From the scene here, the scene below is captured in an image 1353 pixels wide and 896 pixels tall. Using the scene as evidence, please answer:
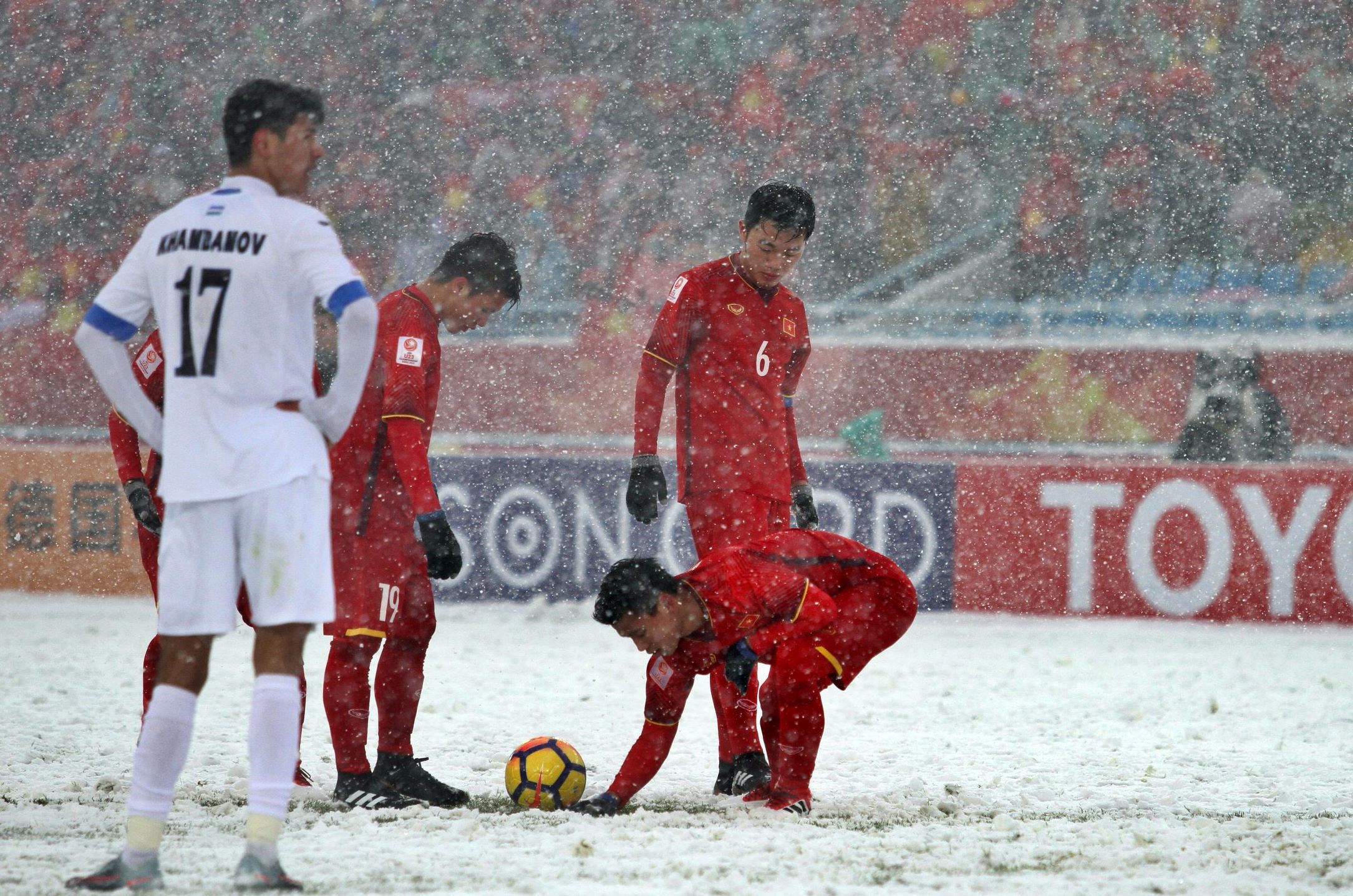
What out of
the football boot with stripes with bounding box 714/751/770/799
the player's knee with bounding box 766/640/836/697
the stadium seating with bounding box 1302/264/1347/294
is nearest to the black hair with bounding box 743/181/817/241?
the player's knee with bounding box 766/640/836/697

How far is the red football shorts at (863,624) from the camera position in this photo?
145 inches

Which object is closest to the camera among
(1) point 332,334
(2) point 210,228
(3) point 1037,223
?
(2) point 210,228

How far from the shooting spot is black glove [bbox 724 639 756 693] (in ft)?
11.4

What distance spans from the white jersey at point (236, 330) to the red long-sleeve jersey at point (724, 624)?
1143 mm

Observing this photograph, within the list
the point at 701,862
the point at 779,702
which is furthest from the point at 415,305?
Answer: the point at 701,862

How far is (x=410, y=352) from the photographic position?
3.75m

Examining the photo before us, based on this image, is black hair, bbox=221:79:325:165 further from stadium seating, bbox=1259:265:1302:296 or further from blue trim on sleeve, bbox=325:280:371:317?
stadium seating, bbox=1259:265:1302:296

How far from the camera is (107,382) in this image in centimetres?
278

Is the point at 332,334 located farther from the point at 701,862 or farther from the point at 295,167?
the point at 701,862

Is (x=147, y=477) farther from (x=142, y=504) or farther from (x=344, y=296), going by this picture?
(x=344, y=296)

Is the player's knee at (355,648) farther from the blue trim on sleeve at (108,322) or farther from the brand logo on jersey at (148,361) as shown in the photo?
the blue trim on sleeve at (108,322)

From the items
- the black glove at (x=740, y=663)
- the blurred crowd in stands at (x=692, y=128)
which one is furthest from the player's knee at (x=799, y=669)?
the blurred crowd in stands at (x=692, y=128)

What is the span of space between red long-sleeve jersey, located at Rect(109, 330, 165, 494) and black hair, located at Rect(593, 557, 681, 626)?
1420 millimetres

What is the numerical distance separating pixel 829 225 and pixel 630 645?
219 inches
